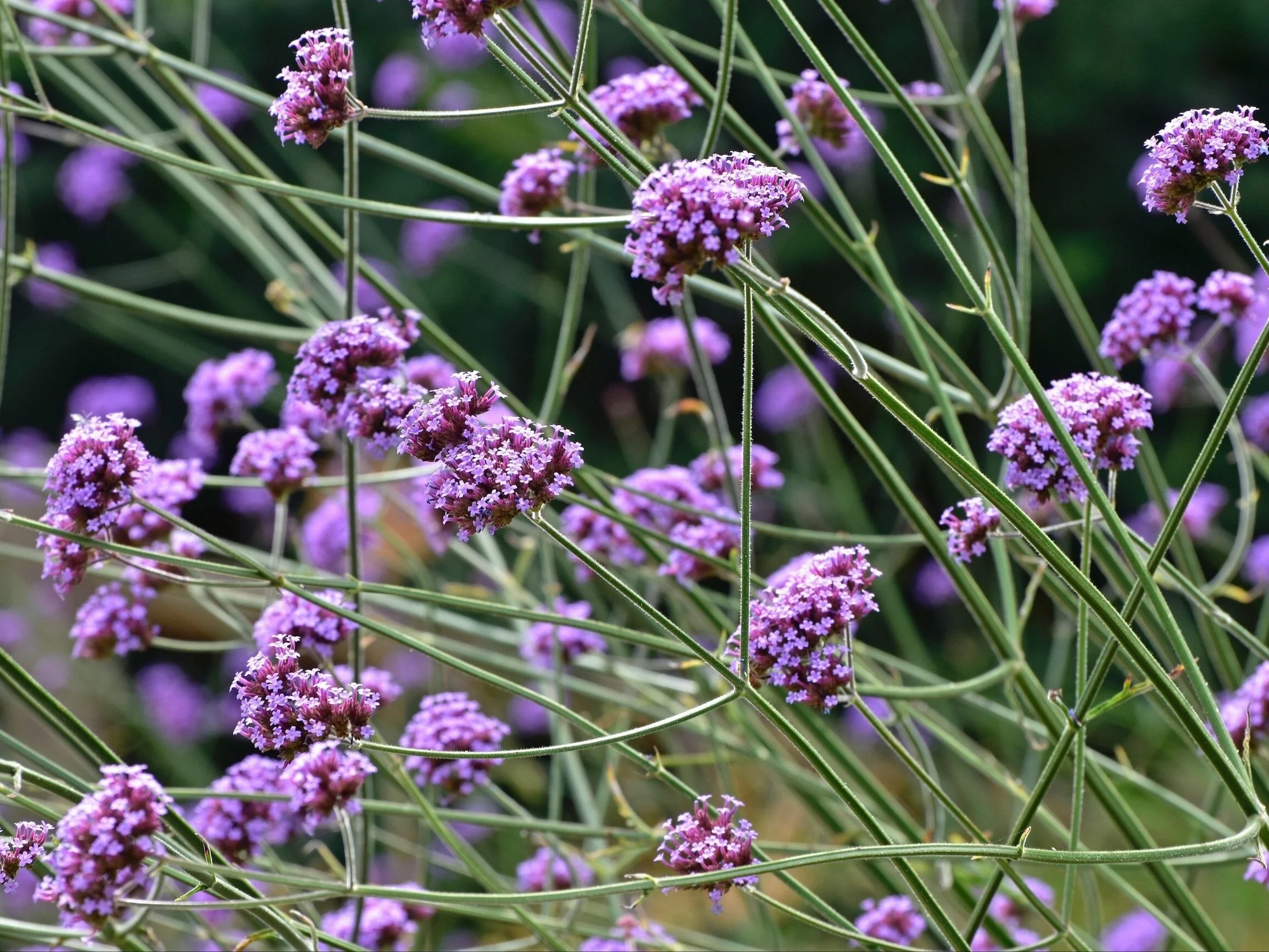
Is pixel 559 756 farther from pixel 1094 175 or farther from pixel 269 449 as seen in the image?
pixel 1094 175

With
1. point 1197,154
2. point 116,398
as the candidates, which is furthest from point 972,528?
point 116,398

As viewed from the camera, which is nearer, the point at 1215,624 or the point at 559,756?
the point at 1215,624

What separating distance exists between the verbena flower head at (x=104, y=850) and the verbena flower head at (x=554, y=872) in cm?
93

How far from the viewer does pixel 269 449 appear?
1844 mm

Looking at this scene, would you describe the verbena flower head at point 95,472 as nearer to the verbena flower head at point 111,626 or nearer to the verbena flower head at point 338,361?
the verbena flower head at point 338,361

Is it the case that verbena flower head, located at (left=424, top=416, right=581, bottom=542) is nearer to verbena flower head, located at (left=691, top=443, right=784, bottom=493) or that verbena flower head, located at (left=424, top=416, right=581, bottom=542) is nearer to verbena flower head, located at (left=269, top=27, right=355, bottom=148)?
verbena flower head, located at (left=269, top=27, right=355, bottom=148)

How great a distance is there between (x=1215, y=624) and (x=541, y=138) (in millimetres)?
4127

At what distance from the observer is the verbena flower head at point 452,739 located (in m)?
1.74

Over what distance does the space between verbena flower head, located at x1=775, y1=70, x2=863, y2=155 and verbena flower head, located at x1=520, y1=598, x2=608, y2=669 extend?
2.58 ft

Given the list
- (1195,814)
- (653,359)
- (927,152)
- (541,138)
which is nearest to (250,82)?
(541,138)

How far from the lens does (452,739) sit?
5.70 ft

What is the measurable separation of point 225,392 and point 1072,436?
4.85 feet

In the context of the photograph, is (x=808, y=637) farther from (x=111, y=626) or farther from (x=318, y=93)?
(x=111, y=626)

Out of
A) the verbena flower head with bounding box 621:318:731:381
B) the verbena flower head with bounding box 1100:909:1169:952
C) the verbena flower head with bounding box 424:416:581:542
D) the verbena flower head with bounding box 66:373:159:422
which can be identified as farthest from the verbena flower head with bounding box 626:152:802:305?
the verbena flower head with bounding box 66:373:159:422
